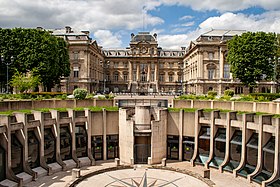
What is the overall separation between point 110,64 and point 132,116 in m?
96.0

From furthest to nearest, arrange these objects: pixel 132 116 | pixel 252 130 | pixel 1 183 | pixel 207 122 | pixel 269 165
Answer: pixel 132 116 < pixel 207 122 < pixel 252 130 < pixel 269 165 < pixel 1 183

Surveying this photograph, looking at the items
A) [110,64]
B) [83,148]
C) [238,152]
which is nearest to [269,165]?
[238,152]

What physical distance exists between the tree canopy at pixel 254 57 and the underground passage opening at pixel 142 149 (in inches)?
1391

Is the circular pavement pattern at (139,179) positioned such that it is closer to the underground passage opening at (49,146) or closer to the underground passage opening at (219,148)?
the underground passage opening at (219,148)

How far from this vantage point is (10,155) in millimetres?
24625

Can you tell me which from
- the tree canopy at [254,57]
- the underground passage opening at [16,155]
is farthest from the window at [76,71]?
the underground passage opening at [16,155]

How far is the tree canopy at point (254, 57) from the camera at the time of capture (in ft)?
189

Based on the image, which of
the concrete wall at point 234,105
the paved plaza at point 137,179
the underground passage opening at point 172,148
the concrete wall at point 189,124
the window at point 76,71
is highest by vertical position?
the window at point 76,71

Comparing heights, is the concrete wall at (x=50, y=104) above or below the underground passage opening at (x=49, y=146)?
above

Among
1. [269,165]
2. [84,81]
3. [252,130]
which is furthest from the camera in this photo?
[84,81]

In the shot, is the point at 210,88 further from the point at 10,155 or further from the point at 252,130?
the point at 10,155

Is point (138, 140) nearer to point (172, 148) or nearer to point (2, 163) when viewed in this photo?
point (172, 148)

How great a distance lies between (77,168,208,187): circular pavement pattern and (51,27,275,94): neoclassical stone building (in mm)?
63852

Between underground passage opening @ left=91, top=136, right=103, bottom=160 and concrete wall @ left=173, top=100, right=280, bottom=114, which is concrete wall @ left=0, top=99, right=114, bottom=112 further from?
concrete wall @ left=173, top=100, right=280, bottom=114
